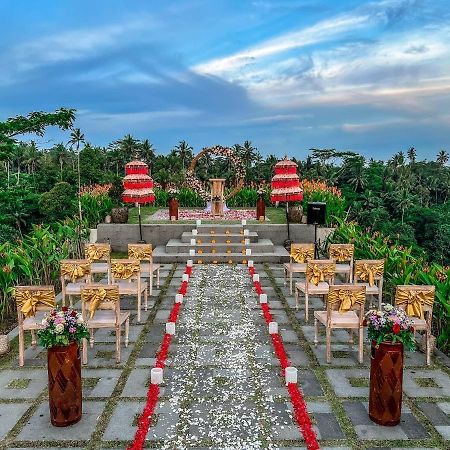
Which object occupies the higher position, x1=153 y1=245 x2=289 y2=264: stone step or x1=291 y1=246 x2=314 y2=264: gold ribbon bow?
x1=291 y1=246 x2=314 y2=264: gold ribbon bow

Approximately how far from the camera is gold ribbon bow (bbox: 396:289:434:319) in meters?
6.89

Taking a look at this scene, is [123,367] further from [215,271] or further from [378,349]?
[215,271]

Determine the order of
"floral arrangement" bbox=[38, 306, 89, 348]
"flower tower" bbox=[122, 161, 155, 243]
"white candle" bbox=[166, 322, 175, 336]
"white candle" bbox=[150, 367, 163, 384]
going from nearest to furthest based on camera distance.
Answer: "floral arrangement" bbox=[38, 306, 89, 348] < "white candle" bbox=[150, 367, 163, 384] < "white candle" bbox=[166, 322, 175, 336] < "flower tower" bbox=[122, 161, 155, 243]

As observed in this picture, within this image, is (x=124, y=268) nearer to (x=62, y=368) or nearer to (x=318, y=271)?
(x=318, y=271)

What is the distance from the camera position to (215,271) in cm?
1304

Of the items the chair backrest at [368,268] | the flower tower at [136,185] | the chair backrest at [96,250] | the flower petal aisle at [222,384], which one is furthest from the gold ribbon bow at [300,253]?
the flower tower at [136,185]

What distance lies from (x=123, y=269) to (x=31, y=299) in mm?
2174

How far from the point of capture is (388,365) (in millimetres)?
5199

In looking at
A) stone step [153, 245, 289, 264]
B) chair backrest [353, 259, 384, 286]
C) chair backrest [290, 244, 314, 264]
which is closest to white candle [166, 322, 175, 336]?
chair backrest [290, 244, 314, 264]

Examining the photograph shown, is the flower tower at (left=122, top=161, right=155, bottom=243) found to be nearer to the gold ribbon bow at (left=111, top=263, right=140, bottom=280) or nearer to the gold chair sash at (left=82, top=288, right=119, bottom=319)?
the gold ribbon bow at (left=111, top=263, right=140, bottom=280)

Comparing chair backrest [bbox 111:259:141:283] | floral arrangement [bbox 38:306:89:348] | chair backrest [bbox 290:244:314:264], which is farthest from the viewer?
chair backrest [bbox 290:244:314:264]

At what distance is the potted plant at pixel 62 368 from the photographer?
5.12 meters

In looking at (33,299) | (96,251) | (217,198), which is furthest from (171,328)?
(217,198)

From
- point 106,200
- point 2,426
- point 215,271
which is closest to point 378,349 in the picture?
point 2,426
